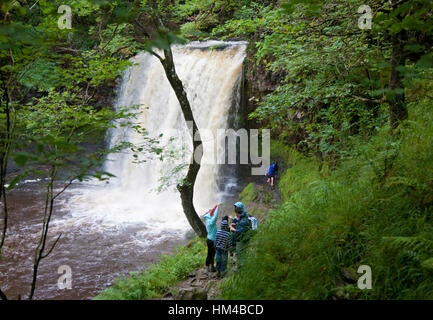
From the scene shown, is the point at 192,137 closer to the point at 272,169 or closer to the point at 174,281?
the point at 174,281

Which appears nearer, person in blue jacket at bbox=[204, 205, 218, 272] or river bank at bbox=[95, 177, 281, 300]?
river bank at bbox=[95, 177, 281, 300]

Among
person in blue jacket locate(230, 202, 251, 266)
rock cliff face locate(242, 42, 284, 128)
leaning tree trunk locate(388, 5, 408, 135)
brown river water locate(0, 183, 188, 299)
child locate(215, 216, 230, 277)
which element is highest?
rock cliff face locate(242, 42, 284, 128)

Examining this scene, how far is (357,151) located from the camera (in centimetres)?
514

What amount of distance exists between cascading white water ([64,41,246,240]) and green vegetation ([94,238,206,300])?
13.7 feet

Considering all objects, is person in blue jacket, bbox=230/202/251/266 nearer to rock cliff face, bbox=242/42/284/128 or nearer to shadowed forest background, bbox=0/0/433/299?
shadowed forest background, bbox=0/0/433/299

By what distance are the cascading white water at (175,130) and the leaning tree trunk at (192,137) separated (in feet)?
12.7

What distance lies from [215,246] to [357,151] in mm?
3272

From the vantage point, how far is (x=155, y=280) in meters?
6.40

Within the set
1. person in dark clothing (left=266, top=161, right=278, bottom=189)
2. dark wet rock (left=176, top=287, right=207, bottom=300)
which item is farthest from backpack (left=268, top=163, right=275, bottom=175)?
dark wet rock (left=176, top=287, right=207, bottom=300)

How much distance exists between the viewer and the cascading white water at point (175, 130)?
518 inches

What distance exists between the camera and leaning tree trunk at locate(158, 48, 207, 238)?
22.1 ft

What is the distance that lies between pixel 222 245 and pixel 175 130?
35.2 feet

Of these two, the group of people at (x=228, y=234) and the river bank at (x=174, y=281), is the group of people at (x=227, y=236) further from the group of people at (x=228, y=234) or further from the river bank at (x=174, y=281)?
the river bank at (x=174, y=281)
